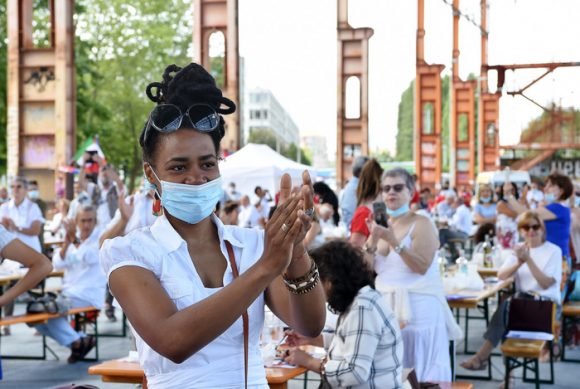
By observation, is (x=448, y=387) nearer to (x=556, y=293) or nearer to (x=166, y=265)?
(x=556, y=293)

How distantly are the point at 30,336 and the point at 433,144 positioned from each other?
2887cm

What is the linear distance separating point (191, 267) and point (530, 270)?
6978 mm

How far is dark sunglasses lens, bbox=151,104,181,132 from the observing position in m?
2.50

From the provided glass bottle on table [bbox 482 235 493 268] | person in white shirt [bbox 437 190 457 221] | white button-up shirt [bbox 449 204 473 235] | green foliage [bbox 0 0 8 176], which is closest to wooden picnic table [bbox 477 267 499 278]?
glass bottle on table [bbox 482 235 493 268]

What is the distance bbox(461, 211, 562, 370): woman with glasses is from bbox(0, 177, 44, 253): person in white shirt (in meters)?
5.92

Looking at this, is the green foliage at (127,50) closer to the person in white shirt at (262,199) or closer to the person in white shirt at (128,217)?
the person in white shirt at (262,199)

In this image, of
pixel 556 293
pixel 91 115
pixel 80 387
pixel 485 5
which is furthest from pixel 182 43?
pixel 80 387

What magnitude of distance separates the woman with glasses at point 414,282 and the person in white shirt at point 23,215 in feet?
21.4

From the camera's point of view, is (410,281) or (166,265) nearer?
(166,265)

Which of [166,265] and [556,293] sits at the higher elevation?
[166,265]

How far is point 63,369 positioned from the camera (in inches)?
381

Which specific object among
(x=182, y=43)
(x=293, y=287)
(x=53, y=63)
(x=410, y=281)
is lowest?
(x=410, y=281)

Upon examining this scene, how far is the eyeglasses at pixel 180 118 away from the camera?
2.50m

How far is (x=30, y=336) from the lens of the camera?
11672mm
